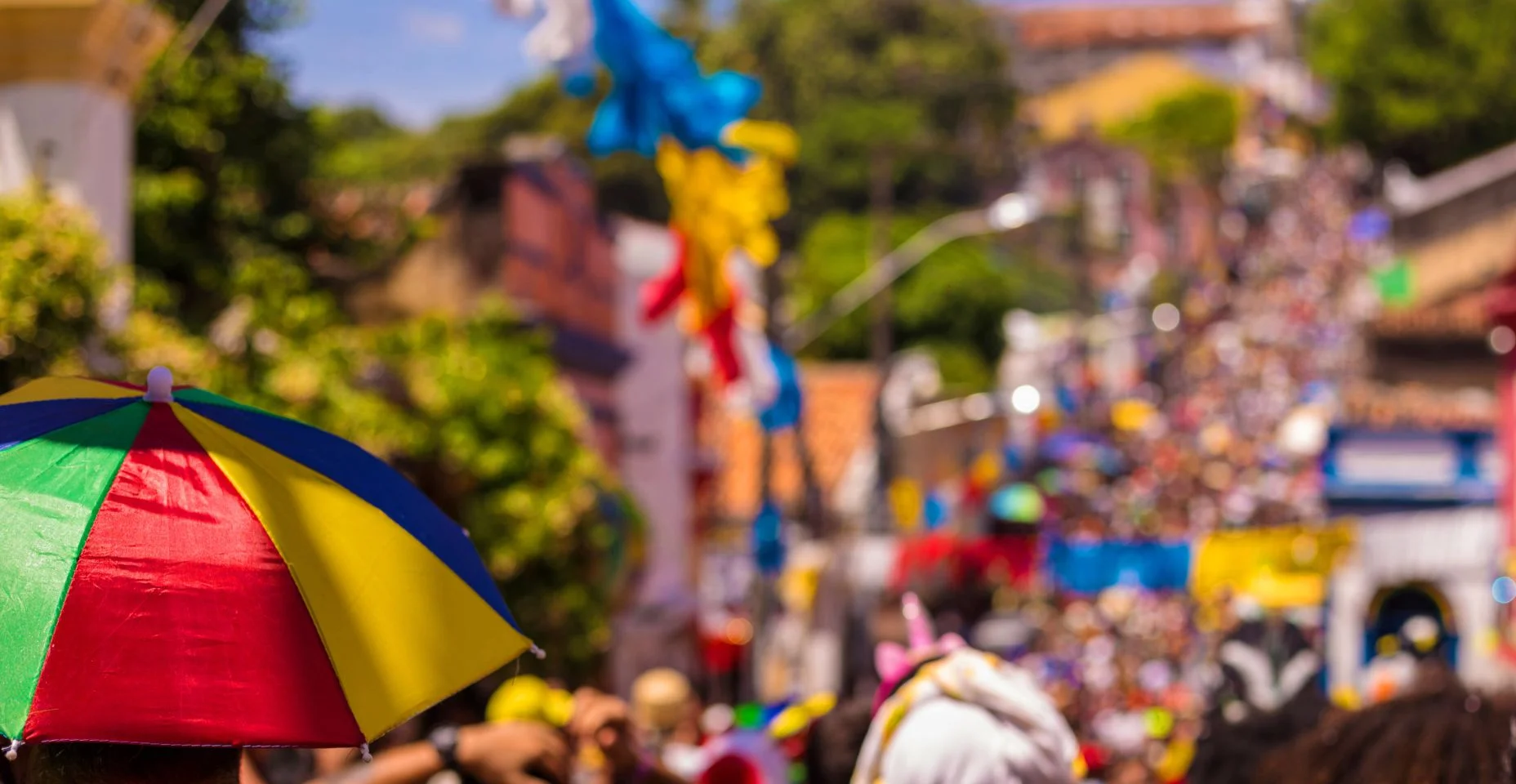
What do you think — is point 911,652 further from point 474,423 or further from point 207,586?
point 474,423

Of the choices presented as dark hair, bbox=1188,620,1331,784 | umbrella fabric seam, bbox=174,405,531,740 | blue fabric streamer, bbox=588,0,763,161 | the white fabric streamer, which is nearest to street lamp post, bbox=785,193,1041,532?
blue fabric streamer, bbox=588,0,763,161

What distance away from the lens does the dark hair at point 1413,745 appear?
3576mm

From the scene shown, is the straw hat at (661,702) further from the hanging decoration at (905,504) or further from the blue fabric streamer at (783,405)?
the hanging decoration at (905,504)

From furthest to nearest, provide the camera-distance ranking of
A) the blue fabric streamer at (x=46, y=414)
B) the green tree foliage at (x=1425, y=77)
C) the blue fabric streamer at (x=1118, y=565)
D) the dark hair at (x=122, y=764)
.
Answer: the green tree foliage at (x=1425, y=77) < the blue fabric streamer at (x=1118, y=565) < the blue fabric streamer at (x=46, y=414) < the dark hair at (x=122, y=764)

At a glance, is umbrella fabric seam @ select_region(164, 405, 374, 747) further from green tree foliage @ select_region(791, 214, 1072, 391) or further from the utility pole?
green tree foliage @ select_region(791, 214, 1072, 391)

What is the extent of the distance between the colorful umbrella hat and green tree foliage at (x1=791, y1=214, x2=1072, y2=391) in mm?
52600

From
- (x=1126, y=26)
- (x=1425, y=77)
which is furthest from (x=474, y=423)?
(x=1126, y=26)

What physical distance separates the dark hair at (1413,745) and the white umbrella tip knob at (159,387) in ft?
7.40

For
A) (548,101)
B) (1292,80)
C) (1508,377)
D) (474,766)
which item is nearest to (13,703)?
(474,766)

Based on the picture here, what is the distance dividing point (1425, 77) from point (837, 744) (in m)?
57.3

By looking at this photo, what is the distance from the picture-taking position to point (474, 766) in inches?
163

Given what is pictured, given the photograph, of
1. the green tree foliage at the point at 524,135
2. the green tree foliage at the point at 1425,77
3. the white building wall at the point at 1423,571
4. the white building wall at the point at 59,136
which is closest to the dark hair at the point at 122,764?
the white building wall at the point at 59,136

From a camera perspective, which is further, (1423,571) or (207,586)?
(1423,571)

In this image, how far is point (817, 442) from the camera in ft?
118
